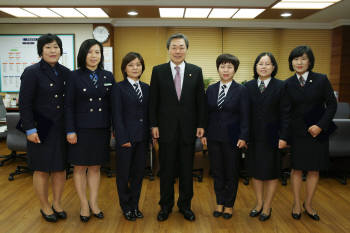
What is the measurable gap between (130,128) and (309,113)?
5.17ft

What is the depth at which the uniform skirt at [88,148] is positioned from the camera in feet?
7.89

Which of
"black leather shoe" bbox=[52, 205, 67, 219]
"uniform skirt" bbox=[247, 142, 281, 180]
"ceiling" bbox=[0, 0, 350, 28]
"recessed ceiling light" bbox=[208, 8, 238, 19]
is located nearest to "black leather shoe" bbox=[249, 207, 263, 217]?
"uniform skirt" bbox=[247, 142, 281, 180]

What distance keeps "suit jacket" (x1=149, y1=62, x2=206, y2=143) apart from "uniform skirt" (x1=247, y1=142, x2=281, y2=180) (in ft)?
1.78

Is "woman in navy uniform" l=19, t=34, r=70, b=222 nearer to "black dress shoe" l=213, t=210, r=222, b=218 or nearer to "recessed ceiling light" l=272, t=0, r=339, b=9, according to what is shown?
"black dress shoe" l=213, t=210, r=222, b=218

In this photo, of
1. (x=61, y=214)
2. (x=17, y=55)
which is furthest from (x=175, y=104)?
(x=17, y=55)

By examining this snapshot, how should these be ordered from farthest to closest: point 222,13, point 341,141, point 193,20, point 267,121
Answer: point 193,20, point 222,13, point 341,141, point 267,121

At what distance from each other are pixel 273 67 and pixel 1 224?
2785mm

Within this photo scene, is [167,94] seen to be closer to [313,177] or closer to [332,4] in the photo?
[313,177]

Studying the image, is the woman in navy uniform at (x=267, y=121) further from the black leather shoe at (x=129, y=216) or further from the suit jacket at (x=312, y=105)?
the black leather shoe at (x=129, y=216)

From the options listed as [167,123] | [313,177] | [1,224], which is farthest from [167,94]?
[1,224]

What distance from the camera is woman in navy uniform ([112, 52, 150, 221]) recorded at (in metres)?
2.40

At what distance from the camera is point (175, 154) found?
2504 mm

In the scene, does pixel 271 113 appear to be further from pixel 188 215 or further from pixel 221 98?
pixel 188 215

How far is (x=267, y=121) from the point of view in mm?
2449
